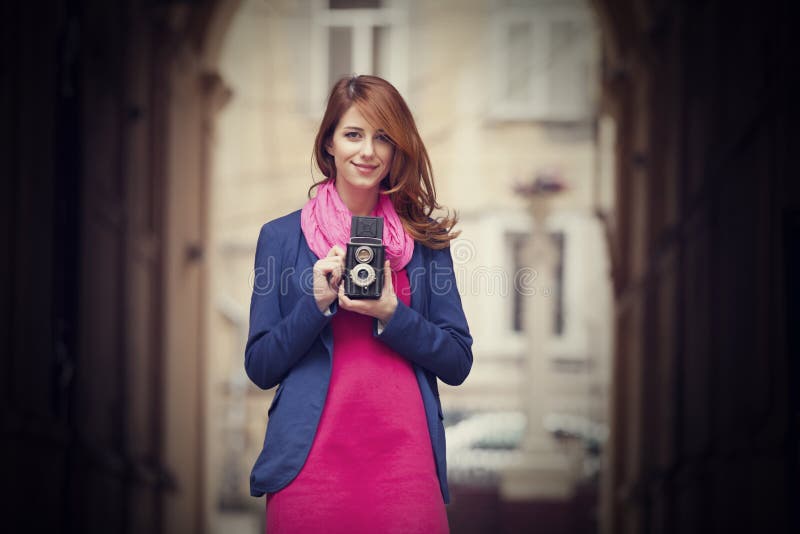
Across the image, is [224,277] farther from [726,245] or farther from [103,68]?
[726,245]

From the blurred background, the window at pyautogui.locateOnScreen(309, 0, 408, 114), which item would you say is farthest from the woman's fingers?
the window at pyautogui.locateOnScreen(309, 0, 408, 114)

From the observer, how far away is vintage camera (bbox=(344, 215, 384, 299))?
1860mm

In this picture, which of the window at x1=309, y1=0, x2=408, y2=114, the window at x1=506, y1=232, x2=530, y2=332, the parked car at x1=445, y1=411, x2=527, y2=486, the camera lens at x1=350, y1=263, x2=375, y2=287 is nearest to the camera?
the camera lens at x1=350, y1=263, x2=375, y2=287

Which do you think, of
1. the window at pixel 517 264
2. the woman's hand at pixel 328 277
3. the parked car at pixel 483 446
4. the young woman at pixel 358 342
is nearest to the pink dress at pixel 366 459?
the young woman at pixel 358 342

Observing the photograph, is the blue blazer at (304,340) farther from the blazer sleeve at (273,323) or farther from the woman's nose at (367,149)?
the woman's nose at (367,149)

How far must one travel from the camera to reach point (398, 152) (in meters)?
2.02

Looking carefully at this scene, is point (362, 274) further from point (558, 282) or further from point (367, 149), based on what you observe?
point (558, 282)

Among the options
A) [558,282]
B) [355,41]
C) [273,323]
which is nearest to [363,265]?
[273,323]

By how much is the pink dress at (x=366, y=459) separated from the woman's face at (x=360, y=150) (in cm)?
25

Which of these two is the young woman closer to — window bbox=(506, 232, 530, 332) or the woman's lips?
the woman's lips

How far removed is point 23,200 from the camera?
3.72 m

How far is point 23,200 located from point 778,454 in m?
2.65

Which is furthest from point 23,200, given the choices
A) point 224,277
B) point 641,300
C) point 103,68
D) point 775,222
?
point 224,277

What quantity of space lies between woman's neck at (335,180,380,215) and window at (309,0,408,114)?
10081mm
